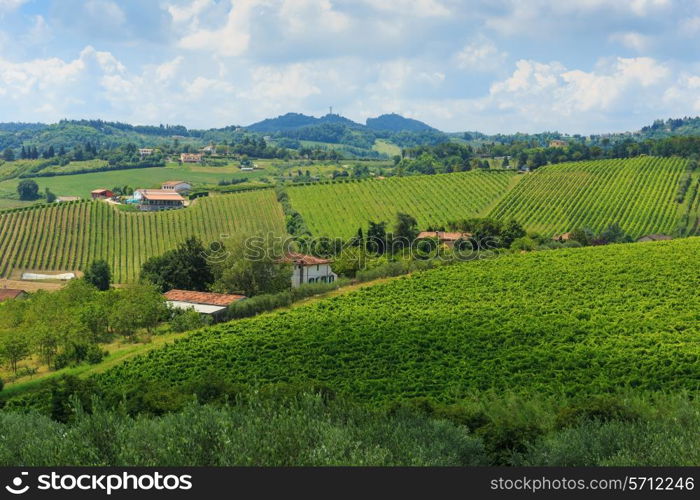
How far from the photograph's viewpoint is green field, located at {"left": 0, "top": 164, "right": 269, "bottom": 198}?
143000mm

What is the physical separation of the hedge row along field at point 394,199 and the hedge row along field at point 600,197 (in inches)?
206

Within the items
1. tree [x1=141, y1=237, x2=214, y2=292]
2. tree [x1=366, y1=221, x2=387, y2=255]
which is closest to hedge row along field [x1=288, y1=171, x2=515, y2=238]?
tree [x1=366, y1=221, x2=387, y2=255]

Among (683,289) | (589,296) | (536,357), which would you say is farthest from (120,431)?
(683,289)

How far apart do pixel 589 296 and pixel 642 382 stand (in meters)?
14.1

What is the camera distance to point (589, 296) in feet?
143

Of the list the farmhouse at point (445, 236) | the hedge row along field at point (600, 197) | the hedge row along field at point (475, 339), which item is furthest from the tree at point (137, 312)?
the hedge row along field at point (600, 197)

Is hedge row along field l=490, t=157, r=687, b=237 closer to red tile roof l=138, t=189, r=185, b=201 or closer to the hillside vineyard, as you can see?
the hillside vineyard

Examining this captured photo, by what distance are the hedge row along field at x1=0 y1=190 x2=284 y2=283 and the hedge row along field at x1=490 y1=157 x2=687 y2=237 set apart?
37.8 meters

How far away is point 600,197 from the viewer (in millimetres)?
107062

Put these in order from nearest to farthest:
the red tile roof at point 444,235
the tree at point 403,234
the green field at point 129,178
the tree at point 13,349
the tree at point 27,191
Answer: the tree at point 13,349, the tree at point 403,234, the red tile roof at point 444,235, the tree at point 27,191, the green field at point 129,178

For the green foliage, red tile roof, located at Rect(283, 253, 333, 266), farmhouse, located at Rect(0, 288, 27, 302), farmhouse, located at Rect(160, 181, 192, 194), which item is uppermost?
farmhouse, located at Rect(160, 181, 192, 194)

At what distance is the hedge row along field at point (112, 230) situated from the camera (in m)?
86.6

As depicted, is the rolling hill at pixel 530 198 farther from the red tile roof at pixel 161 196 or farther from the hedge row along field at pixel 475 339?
the hedge row along field at pixel 475 339

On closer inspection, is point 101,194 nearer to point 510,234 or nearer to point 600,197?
point 510,234
